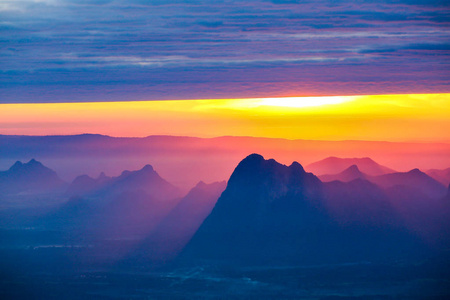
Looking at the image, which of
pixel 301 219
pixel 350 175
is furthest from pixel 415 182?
pixel 301 219

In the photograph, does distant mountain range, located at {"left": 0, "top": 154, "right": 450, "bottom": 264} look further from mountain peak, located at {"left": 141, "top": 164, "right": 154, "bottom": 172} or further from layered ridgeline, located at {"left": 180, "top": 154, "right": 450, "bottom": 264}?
mountain peak, located at {"left": 141, "top": 164, "right": 154, "bottom": 172}

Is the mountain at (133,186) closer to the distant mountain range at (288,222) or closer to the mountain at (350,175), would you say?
the distant mountain range at (288,222)

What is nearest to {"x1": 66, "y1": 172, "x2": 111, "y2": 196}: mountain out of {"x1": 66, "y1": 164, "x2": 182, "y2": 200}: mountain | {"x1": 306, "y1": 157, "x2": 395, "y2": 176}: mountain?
{"x1": 66, "y1": 164, "x2": 182, "y2": 200}: mountain

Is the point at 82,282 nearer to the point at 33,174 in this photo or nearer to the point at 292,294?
the point at 292,294

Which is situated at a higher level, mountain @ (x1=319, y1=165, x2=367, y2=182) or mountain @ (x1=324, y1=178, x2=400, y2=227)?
mountain @ (x1=319, y1=165, x2=367, y2=182)

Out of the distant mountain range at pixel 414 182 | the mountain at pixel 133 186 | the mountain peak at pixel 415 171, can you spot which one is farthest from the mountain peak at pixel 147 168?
the mountain peak at pixel 415 171

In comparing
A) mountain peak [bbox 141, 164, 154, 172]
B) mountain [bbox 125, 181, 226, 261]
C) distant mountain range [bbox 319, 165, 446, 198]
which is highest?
mountain peak [bbox 141, 164, 154, 172]
